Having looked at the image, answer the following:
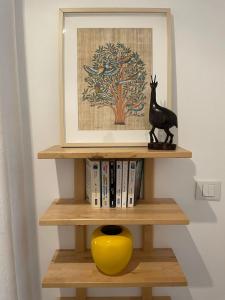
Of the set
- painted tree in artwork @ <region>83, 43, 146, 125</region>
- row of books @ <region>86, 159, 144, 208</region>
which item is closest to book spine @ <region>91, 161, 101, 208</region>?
row of books @ <region>86, 159, 144, 208</region>

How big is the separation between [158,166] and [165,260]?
404 mm

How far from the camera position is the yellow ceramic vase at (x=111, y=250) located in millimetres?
877

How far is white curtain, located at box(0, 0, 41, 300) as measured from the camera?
842 mm

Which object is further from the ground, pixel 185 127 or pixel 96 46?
pixel 96 46

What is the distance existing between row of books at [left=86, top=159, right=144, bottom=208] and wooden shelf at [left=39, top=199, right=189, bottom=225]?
32mm

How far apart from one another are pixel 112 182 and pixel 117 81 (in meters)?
0.42

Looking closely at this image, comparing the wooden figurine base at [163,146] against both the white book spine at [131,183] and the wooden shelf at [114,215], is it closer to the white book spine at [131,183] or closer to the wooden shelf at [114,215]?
the white book spine at [131,183]

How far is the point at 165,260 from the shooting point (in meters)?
1.03

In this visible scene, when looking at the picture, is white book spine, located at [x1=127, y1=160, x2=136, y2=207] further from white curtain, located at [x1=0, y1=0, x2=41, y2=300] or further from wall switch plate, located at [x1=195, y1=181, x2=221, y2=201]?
white curtain, located at [x1=0, y1=0, x2=41, y2=300]

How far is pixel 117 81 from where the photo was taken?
1.00 m

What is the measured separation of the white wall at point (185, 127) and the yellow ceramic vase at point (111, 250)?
254mm

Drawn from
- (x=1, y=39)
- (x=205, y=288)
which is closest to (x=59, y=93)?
(x=1, y=39)

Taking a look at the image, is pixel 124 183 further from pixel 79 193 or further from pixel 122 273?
→ pixel 122 273

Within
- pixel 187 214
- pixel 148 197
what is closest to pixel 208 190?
pixel 187 214
